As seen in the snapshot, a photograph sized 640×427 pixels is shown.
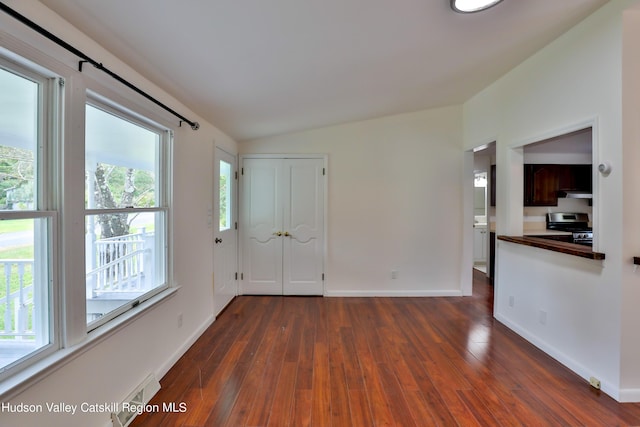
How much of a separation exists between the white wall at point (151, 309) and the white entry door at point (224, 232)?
0.48 feet

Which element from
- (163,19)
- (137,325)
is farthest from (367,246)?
(163,19)

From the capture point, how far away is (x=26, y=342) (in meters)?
1.22

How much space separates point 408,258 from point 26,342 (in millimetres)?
3774

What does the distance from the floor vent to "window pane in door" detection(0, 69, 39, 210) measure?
125 cm

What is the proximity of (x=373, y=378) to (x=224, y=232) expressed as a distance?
234cm

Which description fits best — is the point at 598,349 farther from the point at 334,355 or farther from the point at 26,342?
the point at 26,342

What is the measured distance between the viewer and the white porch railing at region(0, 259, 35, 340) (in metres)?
1.16

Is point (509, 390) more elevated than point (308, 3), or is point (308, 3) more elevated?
point (308, 3)

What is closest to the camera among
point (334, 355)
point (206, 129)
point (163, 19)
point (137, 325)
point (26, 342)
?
point (26, 342)

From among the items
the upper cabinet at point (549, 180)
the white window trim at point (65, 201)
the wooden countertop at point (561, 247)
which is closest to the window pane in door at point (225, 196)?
the white window trim at point (65, 201)

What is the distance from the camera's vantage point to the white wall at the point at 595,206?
1893mm

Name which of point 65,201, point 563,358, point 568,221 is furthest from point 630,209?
point 65,201

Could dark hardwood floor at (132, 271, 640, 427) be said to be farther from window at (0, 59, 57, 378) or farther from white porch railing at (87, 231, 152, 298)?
window at (0, 59, 57, 378)

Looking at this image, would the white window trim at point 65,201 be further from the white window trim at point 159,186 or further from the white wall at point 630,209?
the white wall at point 630,209
